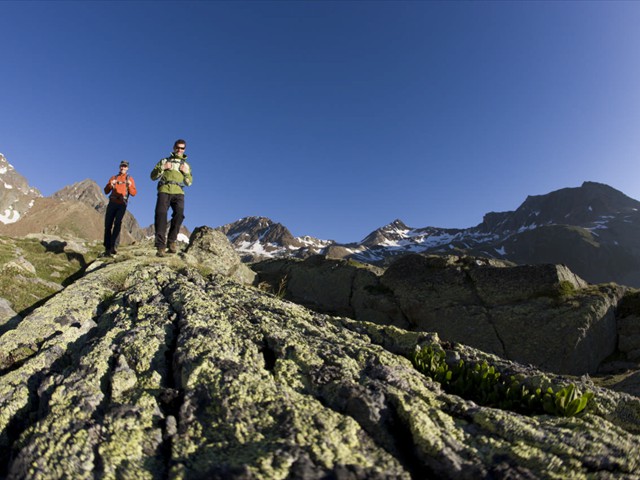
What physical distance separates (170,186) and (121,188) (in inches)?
177

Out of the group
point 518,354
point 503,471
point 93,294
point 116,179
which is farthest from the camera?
point 116,179

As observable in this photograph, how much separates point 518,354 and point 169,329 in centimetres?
1545

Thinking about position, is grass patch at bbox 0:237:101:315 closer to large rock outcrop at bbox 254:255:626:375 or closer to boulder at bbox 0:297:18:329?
boulder at bbox 0:297:18:329

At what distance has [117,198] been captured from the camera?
19469 mm

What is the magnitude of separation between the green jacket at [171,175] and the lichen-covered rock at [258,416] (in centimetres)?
1037

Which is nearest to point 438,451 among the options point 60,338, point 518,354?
point 60,338

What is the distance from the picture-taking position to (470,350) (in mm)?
7926

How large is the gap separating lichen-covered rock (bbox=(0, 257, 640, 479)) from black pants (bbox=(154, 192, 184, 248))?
989cm

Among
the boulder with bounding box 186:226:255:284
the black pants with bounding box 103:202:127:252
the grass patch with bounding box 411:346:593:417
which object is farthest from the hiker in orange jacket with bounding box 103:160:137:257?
the grass patch with bounding box 411:346:593:417

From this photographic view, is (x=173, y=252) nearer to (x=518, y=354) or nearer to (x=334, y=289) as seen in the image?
(x=334, y=289)

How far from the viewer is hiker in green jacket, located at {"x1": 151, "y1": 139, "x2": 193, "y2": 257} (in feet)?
56.0

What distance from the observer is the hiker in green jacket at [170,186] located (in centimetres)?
1706

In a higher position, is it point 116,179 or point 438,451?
point 116,179

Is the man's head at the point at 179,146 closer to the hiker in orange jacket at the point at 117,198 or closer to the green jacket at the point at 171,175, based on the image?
A: the green jacket at the point at 171,175
